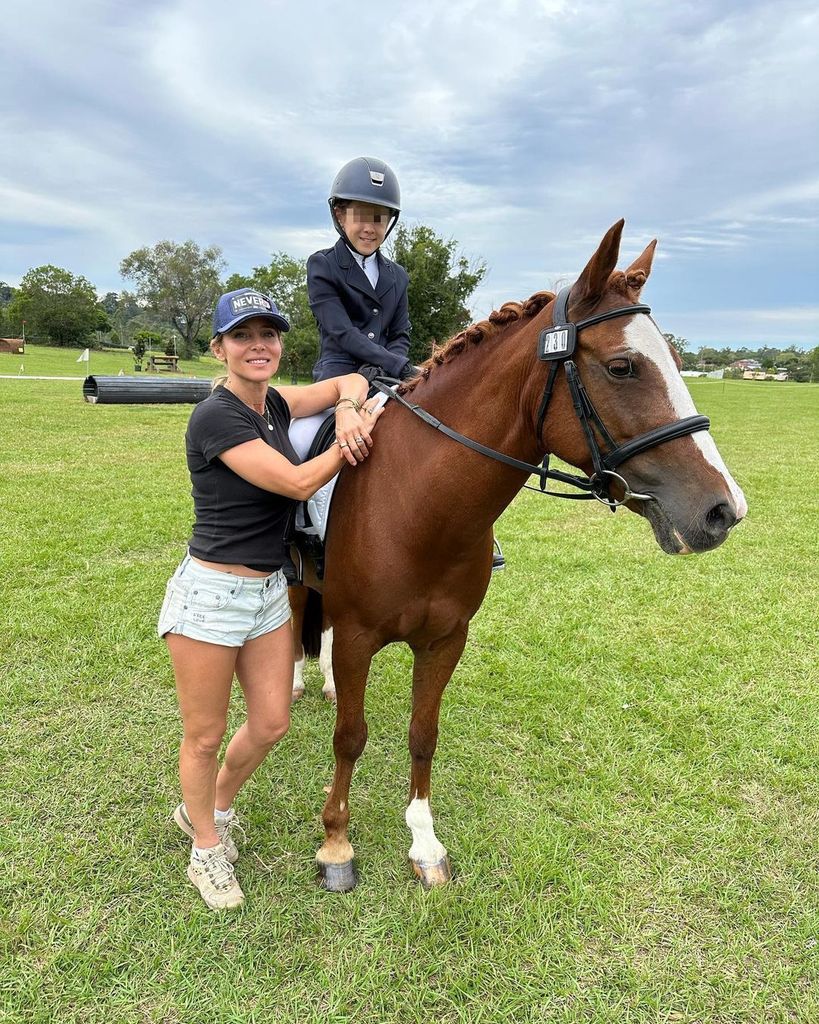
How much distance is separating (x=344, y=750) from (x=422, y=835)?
57 centimetres

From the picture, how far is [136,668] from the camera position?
4.39 meters

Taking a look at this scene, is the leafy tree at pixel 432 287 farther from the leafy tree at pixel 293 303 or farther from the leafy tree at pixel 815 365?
the leafy tree at pixel 815 365

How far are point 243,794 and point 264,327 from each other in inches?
96.8

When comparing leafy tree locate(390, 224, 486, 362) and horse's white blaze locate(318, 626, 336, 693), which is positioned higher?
leafy tree locate(390, 224, 486, 362)

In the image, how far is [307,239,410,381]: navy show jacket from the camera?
3094 mm

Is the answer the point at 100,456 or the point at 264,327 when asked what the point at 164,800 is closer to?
the point at 264,327

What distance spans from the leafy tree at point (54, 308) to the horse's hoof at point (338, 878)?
6634cm

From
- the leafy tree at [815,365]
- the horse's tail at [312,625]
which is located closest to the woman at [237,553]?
the horse's tail at [312,625]

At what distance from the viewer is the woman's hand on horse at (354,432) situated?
7.75ft

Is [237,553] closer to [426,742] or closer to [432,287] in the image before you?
[426,742]

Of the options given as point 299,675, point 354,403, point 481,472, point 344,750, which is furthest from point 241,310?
point 299,675

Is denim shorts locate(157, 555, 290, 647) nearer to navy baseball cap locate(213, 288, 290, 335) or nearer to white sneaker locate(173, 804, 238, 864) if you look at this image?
navy baseball cap locate(213, 288, 290, 335)

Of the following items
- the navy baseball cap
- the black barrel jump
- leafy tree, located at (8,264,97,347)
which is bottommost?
the black barrel jump

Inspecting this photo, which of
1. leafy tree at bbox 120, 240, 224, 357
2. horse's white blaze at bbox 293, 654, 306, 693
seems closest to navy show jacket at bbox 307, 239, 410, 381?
horse's white blaze at bbox 293, 654, 306, 693
